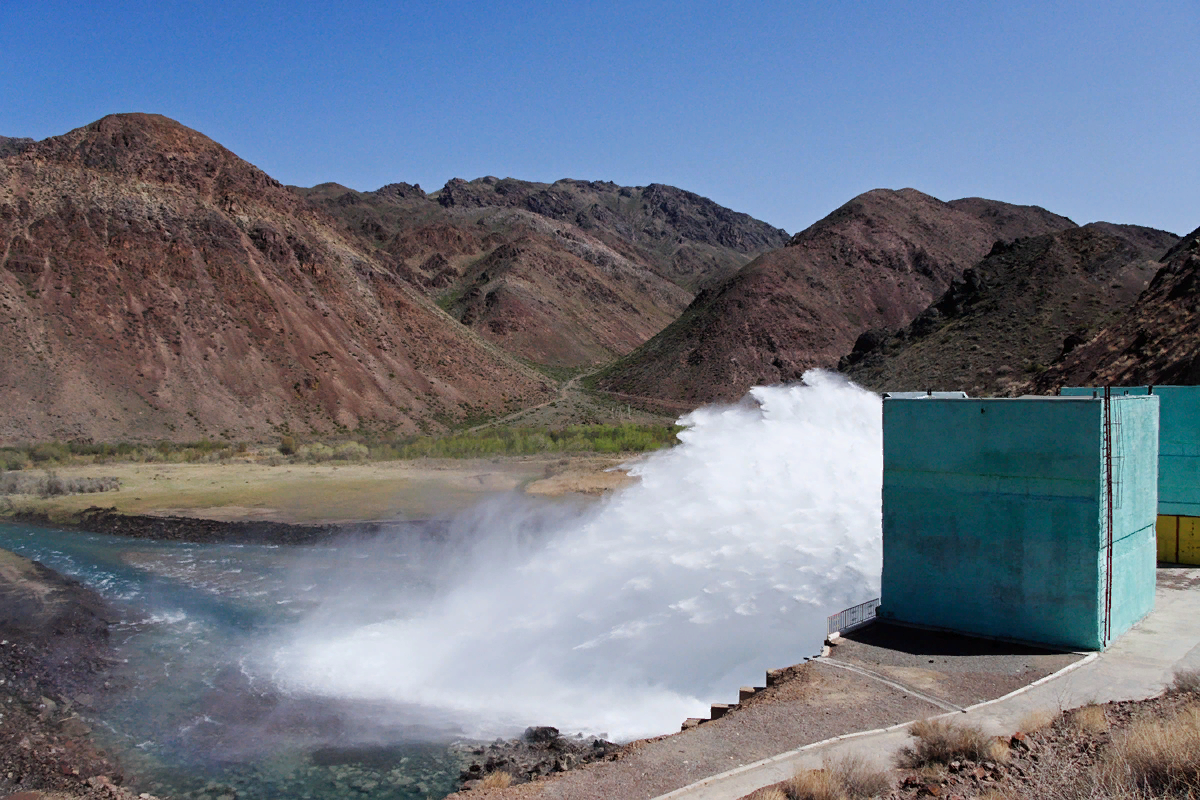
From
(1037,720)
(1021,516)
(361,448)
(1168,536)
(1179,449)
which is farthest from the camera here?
(361,448)

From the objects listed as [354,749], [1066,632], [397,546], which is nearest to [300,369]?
[397,546]

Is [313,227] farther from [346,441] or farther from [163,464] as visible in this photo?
[163,464]

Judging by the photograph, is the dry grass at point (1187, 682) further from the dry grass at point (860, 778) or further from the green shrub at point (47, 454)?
the green shrub at point (47, 454)

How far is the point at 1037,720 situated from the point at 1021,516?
4.88m

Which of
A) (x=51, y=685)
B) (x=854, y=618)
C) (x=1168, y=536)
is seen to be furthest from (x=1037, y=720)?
(x=51, y=685)

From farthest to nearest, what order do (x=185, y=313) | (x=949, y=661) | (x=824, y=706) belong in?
(x=185, y=313), (x=949, y=661), (x=824, y=706)

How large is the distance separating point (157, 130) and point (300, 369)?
25.4 m

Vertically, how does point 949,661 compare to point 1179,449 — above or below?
below

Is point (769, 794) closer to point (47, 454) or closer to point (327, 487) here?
point (327, 487)

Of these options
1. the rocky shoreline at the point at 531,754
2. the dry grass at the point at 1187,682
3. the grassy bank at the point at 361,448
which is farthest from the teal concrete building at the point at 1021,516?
the grassy bank at the point at 361,448

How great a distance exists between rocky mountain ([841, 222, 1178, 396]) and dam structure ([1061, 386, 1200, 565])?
25.8 metres

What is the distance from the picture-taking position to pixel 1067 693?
13.3 meters

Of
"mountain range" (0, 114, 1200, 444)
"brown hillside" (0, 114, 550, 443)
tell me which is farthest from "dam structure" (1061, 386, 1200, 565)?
"brown hillside" (0, 114, 550, 443)

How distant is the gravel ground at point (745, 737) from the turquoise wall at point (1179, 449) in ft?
→ 38.9
